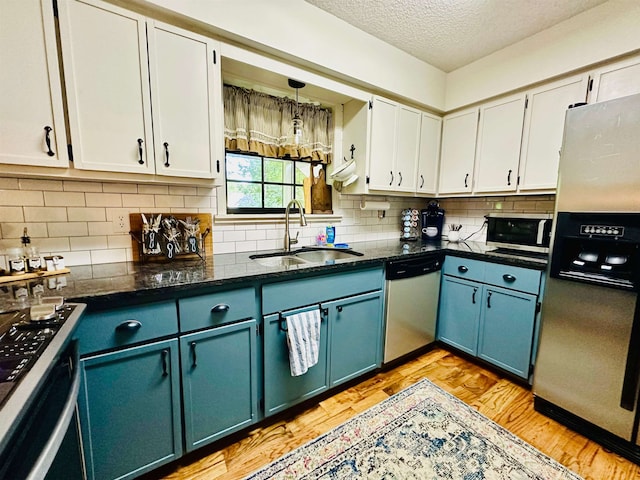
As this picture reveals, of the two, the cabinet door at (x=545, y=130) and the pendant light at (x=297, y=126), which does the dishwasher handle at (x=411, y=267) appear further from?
the pendant light at (x=297, y=126)

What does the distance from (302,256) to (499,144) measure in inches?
75.8

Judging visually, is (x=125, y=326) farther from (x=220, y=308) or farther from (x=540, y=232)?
(x=540, y=232)

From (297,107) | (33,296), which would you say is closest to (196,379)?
(33,296)

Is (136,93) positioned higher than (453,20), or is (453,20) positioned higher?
(453,20)

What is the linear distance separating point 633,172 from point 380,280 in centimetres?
142

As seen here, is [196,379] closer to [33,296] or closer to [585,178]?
Result: [33,296]

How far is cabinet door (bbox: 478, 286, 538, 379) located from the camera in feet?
6.30

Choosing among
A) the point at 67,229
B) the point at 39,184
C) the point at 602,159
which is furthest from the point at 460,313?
the point at 39,184

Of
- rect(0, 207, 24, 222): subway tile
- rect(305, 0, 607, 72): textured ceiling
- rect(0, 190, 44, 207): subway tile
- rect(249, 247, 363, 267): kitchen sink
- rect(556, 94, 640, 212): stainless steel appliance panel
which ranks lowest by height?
rect(249, 247, 363, 267): kitchen sink

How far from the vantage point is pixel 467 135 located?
2.57 meters

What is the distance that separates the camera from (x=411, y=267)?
2127mm

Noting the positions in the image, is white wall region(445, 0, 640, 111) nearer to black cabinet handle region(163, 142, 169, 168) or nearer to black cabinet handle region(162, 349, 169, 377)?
black cabinet handle region(163, 142, 169, 168)

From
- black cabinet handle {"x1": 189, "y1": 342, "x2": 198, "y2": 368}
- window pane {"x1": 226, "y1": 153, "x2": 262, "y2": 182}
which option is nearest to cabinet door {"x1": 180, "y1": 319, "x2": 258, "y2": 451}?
black cabinet handle {"x1": 189, "y1": 342, "x2": 198, "y2": 368}

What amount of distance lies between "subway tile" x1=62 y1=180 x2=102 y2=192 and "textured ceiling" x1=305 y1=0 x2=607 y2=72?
174cm
